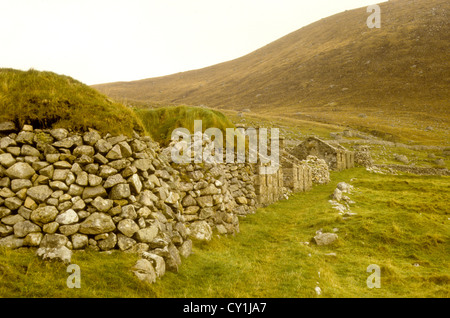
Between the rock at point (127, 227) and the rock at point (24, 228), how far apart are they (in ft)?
5.46

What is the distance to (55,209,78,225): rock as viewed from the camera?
6.09 metres

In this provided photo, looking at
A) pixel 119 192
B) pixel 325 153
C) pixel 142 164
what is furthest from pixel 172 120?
pixel 325 153

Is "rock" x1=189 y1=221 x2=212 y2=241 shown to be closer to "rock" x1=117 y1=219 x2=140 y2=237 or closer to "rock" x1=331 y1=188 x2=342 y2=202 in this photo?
"rock" x1=117 y1=219 x2=140 y2=237

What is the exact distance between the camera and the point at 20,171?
20.4 ft

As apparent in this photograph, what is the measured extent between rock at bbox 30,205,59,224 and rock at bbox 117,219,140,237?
1.37 metres

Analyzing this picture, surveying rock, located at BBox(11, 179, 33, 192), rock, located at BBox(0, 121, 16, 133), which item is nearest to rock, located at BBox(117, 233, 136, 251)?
rock, located at BBox(11, 179, 33, 192)

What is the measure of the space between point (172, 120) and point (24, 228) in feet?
25.1

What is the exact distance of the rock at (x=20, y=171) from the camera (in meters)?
6.16

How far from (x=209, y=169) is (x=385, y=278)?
6.68 metres

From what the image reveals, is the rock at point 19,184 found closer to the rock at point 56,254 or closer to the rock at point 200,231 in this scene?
the rock at point 56,254

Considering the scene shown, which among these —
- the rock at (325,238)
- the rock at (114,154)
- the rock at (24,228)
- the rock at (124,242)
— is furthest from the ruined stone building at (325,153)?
the rock at (24,228)

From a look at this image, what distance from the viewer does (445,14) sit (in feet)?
336

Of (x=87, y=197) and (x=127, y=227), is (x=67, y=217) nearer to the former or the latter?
(x=87, y=197)

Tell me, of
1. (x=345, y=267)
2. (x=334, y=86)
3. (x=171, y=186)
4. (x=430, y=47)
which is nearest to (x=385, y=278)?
(x=345, y=267)
